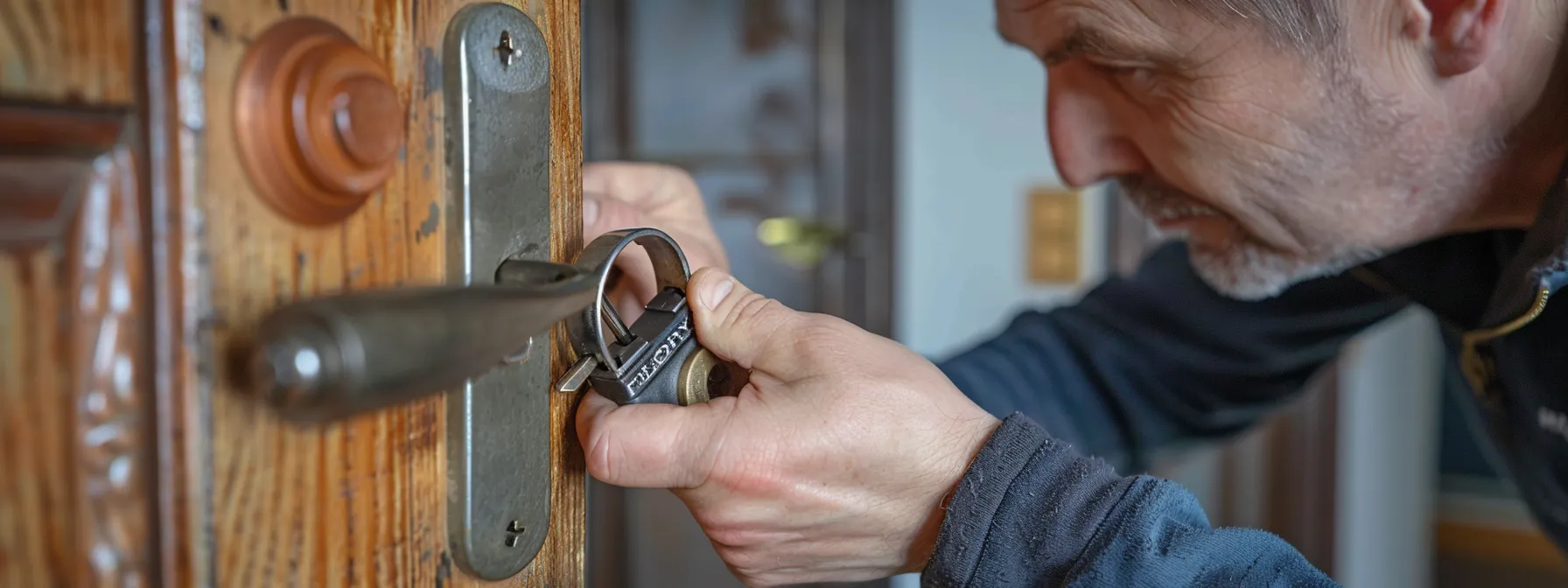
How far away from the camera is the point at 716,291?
0.46 metres

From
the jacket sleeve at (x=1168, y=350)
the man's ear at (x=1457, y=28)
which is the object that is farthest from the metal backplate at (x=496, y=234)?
the jacket sleeve at (x=1168, y=350)

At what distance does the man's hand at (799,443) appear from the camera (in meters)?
0.44

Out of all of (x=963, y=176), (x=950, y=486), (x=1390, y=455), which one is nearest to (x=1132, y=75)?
(x=950, y=486)

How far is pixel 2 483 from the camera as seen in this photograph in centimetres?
24

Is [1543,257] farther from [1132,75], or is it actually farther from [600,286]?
[600,286]

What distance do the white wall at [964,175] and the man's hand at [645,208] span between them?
53.3 inches

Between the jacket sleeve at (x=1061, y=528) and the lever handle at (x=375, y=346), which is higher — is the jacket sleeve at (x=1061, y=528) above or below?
below

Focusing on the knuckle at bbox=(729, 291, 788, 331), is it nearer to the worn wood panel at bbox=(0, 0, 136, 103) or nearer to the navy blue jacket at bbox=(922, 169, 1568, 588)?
the navy blue jacket at bbox=(922, 169, 1568, 588)

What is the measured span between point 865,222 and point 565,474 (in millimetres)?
1628

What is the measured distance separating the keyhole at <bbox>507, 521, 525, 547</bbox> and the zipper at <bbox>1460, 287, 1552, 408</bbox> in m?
0.66

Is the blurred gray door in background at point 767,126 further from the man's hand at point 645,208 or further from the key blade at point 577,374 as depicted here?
the key blade at point 577,374

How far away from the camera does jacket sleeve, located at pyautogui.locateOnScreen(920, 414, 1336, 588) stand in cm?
49

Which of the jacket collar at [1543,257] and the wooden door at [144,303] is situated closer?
the wooden door at [144,303]

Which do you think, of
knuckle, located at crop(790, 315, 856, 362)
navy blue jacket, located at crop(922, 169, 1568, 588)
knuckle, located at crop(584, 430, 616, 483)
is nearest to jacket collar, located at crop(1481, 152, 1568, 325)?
navy blue jacket, located at crop(922, 169, 1568, 588)
